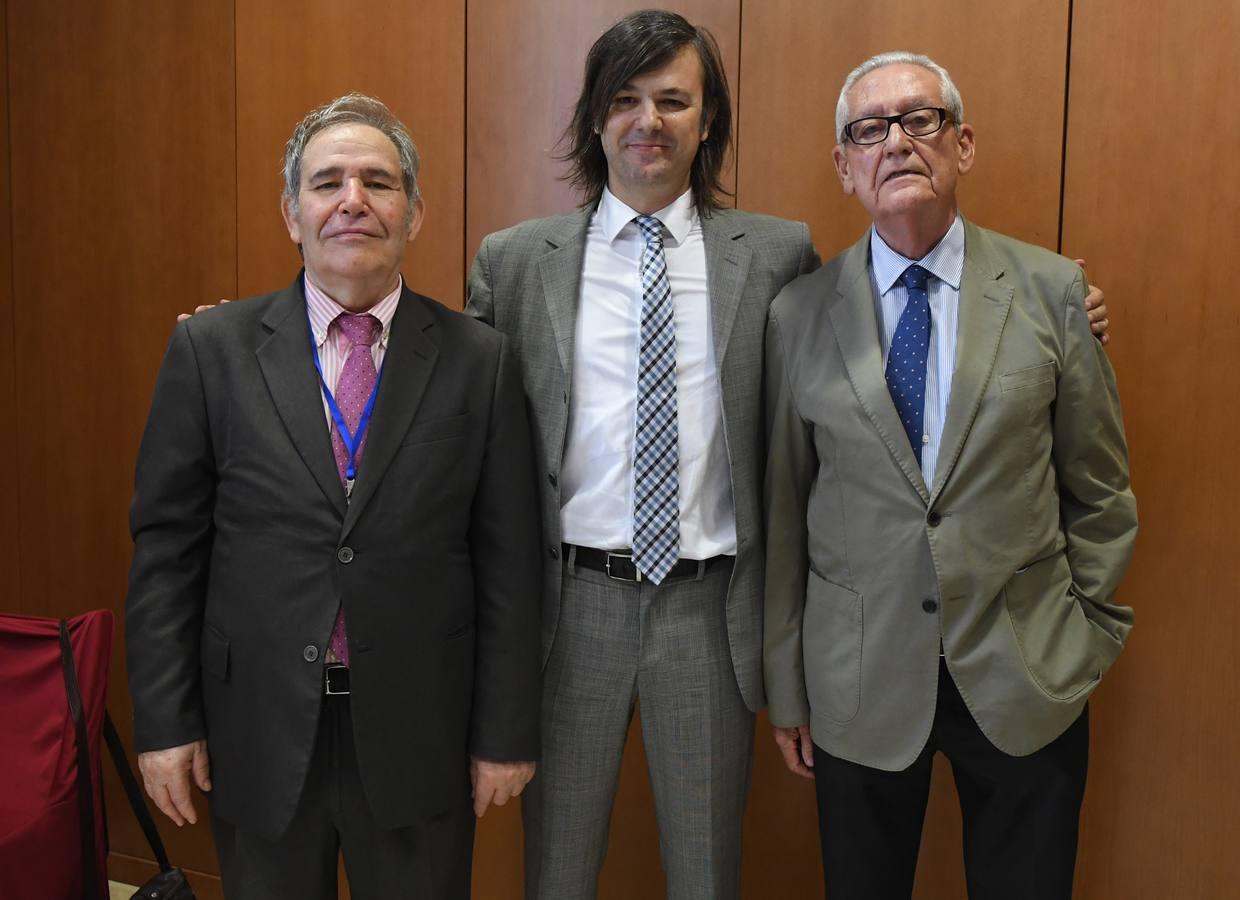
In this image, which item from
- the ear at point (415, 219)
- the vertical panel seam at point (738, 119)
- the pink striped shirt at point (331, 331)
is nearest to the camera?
the pink striped shirt at point (331, 331)

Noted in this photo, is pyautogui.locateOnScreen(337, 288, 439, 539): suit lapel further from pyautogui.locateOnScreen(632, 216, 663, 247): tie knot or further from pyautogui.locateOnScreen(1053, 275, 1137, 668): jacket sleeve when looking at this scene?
pyautogui.locateOnScreen(1053, 275, 1137, 668): jacket sleeve

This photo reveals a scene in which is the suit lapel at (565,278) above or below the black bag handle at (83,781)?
above

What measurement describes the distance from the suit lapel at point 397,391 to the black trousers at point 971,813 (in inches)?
37.6

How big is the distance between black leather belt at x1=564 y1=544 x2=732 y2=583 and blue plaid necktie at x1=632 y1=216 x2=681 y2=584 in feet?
0.07

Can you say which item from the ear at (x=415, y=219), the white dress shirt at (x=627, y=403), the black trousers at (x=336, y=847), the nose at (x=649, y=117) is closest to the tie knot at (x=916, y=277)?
the white dress shirt at (x=627, y=403)

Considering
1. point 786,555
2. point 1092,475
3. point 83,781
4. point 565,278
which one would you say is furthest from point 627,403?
point 83,781

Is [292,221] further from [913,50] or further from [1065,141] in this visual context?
[1065,141]

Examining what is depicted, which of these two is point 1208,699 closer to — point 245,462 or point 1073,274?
point 1073,274

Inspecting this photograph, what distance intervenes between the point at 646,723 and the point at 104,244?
7.19 feet

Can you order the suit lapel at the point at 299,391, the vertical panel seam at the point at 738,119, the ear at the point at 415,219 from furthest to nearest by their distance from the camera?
the vertical panel seam at the point at 738,119 < the ear at the point at 415,219 < the suit lapel at the point at 299,391

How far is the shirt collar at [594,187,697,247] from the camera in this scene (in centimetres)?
205

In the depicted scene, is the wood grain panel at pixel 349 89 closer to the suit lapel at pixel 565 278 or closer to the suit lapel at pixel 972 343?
the suit lapel at pixel 565 278

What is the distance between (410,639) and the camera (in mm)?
1750

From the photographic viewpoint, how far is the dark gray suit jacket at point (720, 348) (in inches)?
78.5
